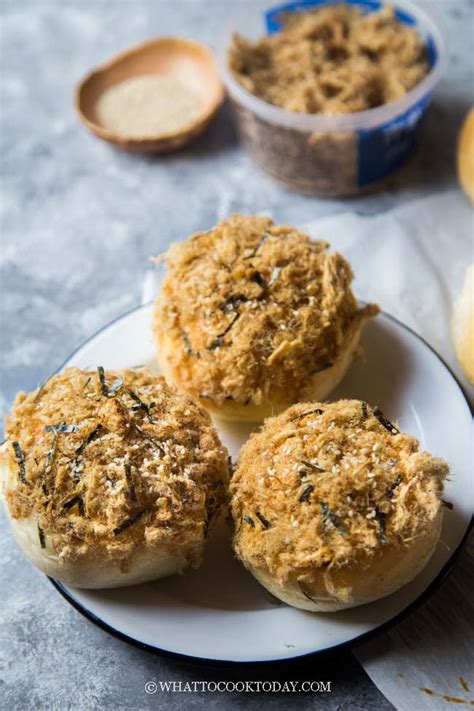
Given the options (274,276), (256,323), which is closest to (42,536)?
(256,323)

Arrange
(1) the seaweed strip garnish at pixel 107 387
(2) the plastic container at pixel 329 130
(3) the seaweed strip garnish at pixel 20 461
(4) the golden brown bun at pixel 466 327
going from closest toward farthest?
1. (3) the seaweed strip garnish at pixel 20 461
2. (1) the seaweed strip garnish at pixel 107 387
3. (4) the golden brown bun at pixel 466 327
4. (2) the plastic container at pixel 329 130

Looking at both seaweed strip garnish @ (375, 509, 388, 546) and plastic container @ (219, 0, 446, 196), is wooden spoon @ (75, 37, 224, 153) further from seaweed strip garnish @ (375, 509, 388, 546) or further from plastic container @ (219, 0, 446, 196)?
seaweed strip garnish @ (375, 509, 388, 546)

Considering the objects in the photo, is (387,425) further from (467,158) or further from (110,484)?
(467,158)

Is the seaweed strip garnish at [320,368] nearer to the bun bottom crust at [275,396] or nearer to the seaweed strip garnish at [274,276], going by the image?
the bun bottom crust at [275,396]

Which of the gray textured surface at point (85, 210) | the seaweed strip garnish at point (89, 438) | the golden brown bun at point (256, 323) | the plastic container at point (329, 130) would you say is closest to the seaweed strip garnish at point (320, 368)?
the golden brown bun at point (256, 323)

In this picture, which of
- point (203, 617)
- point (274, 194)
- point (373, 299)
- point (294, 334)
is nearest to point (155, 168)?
point (274, 194)

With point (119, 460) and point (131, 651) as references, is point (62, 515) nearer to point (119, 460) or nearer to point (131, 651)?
point (119, 460)
